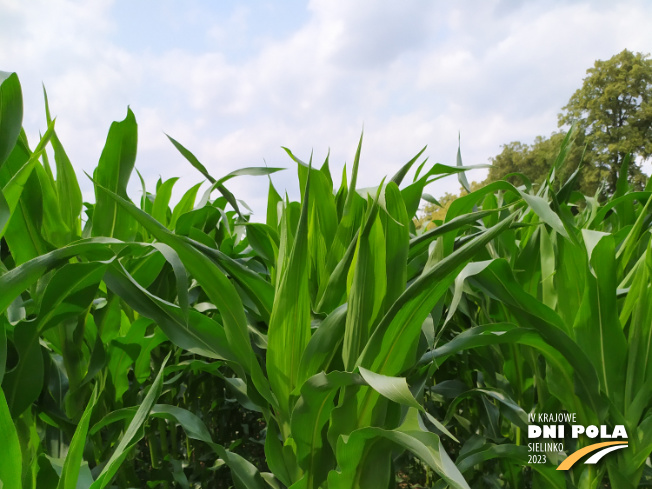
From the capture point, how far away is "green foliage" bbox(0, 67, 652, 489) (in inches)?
27.8

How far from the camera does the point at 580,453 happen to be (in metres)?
0.98

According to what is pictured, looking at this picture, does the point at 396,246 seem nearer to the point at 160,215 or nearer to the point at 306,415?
the point at 306,415

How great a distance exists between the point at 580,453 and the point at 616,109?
2324 cm

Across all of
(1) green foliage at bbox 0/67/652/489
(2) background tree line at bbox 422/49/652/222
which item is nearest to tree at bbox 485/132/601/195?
(2) background tree line at bbox 422/49/652/222

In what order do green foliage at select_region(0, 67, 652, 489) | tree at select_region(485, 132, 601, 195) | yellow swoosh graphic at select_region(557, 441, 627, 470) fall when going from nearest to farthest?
green foliage at select_region(0, 67, 652, 489)
yellow swoosh graphic at select_region(557, 441, 627, 470)
tree at select_region(485, 132, 601, 195)

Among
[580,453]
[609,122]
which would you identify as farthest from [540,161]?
[580,453]

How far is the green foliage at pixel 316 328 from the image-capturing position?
0.71 meters

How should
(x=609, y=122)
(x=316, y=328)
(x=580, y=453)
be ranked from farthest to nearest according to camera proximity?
(x=609, y=122) → (x=580, y=453) → (x=316, y=328)

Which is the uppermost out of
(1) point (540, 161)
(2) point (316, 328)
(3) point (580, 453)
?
(1) point (540, 161)

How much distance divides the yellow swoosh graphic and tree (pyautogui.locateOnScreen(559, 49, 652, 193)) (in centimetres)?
2089

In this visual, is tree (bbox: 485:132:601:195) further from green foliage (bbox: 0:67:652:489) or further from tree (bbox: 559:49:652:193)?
green foliage (bbox: 0:67:652:489)

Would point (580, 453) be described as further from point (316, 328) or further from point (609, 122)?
point (609, 122)

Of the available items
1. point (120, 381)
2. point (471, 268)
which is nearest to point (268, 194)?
point (120, 381)

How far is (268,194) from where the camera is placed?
4.22 feet
